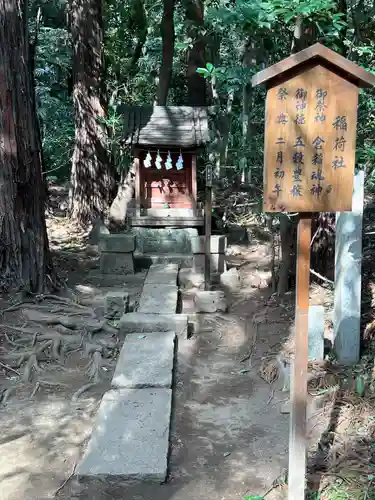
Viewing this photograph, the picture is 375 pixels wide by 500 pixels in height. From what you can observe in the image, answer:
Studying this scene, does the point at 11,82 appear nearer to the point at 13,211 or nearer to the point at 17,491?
the point at 13,211

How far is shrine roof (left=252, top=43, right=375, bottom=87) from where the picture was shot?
2.95m

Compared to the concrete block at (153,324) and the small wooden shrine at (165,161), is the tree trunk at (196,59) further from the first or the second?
the concrete block at (153,324)

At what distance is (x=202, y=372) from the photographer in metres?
5.68

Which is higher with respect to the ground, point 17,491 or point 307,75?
point 307,75

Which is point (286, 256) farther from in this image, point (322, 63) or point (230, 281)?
point (322, 63)

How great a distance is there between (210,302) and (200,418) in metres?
2.79

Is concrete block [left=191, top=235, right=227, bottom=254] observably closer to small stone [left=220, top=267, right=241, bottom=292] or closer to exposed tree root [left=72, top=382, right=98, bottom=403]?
small stone [left=220, top=267, right=241, bottom=292]

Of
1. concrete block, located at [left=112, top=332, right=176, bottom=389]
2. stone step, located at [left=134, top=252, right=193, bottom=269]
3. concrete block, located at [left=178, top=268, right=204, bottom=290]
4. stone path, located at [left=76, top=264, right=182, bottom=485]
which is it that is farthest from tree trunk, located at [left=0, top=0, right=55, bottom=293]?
stone step, located at [left=134, top=252, right=193, bottom=269]

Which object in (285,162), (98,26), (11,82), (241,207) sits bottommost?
(241,207)

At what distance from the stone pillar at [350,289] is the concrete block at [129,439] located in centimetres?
184

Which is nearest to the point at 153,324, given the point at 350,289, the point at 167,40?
the point at 350,289

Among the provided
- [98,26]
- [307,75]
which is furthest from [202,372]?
[98,26]

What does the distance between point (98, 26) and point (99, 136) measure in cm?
278

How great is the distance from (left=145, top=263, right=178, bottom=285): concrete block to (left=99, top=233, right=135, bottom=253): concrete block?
59 cm
